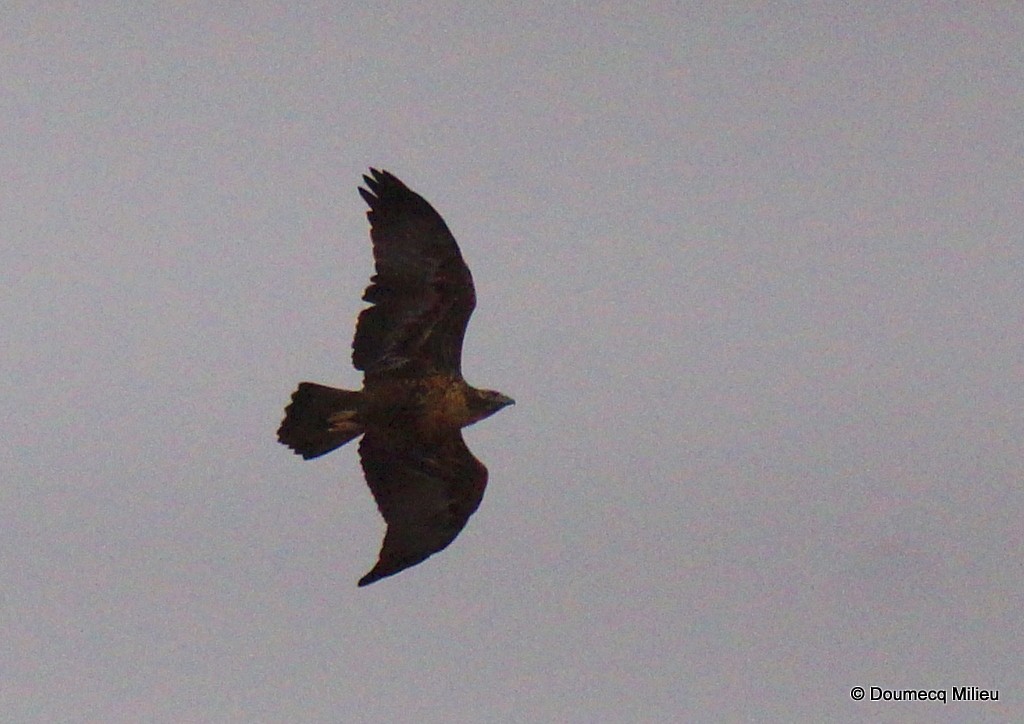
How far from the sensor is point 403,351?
57.6 ft

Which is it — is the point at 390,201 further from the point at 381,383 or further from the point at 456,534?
the point at 456,534

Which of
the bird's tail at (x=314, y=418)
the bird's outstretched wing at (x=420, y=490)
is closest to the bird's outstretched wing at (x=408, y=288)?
the bird's tail at (x=314, y=418)

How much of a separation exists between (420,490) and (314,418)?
1.55m

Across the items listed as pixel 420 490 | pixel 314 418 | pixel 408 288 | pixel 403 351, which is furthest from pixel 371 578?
pixel 408 288

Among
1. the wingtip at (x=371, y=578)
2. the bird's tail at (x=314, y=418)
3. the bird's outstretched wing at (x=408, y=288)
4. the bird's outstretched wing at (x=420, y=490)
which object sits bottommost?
the wingtip at (x=371, y=578)

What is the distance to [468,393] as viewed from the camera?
17.7 m

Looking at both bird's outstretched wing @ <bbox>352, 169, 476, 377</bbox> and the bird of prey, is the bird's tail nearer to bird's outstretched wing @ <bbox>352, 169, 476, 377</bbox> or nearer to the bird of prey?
the bird of prey

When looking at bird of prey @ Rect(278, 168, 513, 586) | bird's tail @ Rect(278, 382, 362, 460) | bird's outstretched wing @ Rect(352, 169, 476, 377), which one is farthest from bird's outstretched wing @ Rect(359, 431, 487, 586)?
bird's outstretched wing @ Rect(352, 169, 476, 377)

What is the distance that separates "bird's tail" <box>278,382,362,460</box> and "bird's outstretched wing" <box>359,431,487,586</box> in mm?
763

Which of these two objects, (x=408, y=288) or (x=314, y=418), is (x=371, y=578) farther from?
(x=408, y=288)

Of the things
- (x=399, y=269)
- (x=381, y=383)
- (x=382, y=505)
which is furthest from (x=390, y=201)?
(x=382, y=505)

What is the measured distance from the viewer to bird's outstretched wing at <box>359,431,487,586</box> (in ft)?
59.4

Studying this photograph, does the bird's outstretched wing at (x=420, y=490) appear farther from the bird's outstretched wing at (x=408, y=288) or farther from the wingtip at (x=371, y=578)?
the bird's outstretched wing at (x=408, y=288)

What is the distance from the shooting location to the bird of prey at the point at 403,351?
57.0 feet
